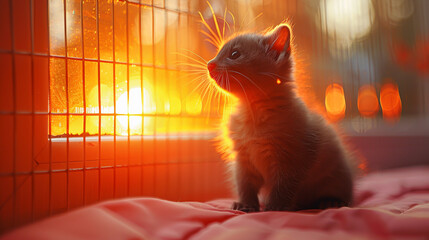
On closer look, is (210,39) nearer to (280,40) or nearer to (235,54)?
(235,54)

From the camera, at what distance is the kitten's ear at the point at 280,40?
1.34 metres

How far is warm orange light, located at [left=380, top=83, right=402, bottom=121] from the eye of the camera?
2.66m

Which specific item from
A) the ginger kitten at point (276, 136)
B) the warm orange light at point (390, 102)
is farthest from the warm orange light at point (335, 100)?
the ginger kitten at point (276, 136)

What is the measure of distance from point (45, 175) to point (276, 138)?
2.85 feet

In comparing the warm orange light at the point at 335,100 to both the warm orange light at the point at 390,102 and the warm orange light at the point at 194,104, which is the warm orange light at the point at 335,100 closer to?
the warm orange light at the point at 390,102

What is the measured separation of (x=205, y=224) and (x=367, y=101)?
6.43 feet

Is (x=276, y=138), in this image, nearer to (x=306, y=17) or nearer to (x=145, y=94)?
(x=145, y=94)

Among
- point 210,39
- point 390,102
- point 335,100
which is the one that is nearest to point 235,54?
point 210,39

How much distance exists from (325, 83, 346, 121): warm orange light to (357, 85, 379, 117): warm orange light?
0.69 feet

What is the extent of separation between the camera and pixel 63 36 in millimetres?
1259

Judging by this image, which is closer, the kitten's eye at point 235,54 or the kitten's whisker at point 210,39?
the kitten's eye at point 235,54

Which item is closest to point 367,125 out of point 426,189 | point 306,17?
point 426,189

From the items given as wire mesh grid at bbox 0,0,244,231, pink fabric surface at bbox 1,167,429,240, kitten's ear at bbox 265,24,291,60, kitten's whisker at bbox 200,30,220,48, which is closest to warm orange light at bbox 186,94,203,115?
wire mesh grid at bbox 0,0,244,231

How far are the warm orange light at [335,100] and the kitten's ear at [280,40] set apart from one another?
971 mm
